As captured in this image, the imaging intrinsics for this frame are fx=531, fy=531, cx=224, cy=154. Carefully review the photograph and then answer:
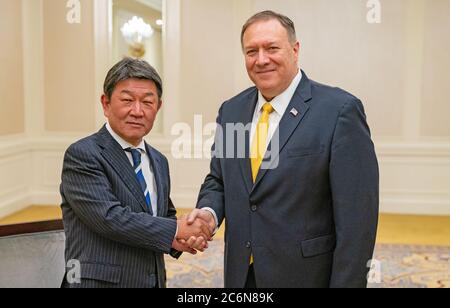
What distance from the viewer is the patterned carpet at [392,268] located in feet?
13.5

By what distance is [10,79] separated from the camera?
21.9ft

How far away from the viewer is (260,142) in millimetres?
1931

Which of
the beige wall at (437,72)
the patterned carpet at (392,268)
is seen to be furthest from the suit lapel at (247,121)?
the beige wall at (437,72)

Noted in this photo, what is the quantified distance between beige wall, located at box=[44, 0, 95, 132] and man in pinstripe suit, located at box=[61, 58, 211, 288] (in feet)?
17.8

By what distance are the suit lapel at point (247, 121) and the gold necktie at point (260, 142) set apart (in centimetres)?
2

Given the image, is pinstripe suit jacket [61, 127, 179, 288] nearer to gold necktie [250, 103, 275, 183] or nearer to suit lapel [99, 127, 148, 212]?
suit lapel [99, 127, 148, 212]

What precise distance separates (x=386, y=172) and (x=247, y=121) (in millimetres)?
5275

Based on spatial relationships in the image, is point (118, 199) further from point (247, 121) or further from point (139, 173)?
point (247, 121)

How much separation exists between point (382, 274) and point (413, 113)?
308cm

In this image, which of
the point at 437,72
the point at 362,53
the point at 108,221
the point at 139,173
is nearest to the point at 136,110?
the point at 139,173

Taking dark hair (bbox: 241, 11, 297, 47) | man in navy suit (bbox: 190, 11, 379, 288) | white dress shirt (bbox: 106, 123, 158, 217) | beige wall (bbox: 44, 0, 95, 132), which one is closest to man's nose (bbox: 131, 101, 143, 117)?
white dress shirt (bbox: 106, 123, 158, 217)

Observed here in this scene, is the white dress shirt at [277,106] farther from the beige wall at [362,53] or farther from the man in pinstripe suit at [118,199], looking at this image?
the beige wall at [362,53]
